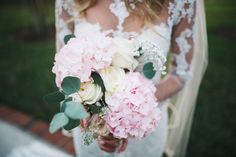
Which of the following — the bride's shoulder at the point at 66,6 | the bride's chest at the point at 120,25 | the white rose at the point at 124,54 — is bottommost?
A: the white rose at the point at 124,54

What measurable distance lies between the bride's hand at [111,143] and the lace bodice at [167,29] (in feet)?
1.91

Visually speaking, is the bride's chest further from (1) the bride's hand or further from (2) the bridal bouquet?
(1) the bride's hand

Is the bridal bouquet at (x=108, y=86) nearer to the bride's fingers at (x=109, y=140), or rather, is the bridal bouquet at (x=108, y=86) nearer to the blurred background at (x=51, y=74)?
the bride's fingers at (x=109, y=140)

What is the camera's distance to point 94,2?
1882 millimetres

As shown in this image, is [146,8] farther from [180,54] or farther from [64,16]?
[64,16]

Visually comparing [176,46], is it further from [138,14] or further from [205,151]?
[205,151]

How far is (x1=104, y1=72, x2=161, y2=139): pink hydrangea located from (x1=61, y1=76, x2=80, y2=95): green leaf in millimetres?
139

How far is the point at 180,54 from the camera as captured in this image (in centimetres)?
203

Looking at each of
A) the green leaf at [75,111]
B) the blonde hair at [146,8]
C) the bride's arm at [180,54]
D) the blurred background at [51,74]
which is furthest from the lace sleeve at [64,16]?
the blurred background at [51,74]

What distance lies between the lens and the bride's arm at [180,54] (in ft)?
6.24

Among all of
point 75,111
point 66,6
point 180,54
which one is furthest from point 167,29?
point 75,111

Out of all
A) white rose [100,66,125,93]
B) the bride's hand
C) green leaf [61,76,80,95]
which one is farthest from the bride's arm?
green leaf [61,76,80,95]

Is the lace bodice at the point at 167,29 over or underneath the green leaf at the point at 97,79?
over

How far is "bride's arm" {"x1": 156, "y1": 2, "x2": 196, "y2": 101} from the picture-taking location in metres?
1.90
